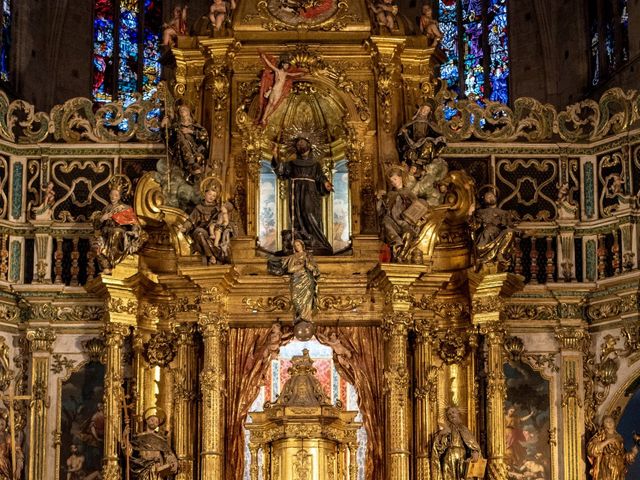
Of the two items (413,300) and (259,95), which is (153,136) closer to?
(259,95)

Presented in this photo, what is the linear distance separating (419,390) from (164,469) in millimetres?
4521

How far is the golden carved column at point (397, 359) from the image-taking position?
36.9 metres

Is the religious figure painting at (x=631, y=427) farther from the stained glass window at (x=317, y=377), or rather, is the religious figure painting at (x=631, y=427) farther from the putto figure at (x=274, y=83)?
the putto figure at (x=274, y=83)

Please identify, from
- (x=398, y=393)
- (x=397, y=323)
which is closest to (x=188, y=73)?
(x=397, y=323)

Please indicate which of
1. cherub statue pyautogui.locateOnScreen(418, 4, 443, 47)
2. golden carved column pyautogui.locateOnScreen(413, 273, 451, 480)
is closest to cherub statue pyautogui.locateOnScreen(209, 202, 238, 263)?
golden carved column pyautogui.locateOnScreen(413, 273, 451, 480)

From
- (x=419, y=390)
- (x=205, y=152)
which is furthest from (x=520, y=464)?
(x=205, y=152)

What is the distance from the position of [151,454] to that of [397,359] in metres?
4.42

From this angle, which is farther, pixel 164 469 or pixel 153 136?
pixel 153 136

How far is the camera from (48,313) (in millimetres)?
38812

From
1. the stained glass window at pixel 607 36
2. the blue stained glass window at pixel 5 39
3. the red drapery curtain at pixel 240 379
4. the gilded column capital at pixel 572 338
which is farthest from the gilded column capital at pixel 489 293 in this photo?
the blue stained glass window at pixel 5 39

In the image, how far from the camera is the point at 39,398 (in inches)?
1511

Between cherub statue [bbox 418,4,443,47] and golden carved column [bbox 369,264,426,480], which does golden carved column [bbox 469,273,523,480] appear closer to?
golden carved column [bbox 369,264,426,480]

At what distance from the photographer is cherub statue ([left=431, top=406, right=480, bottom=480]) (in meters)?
37.0

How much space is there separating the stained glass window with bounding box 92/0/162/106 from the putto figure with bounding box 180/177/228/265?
34.7 feet
